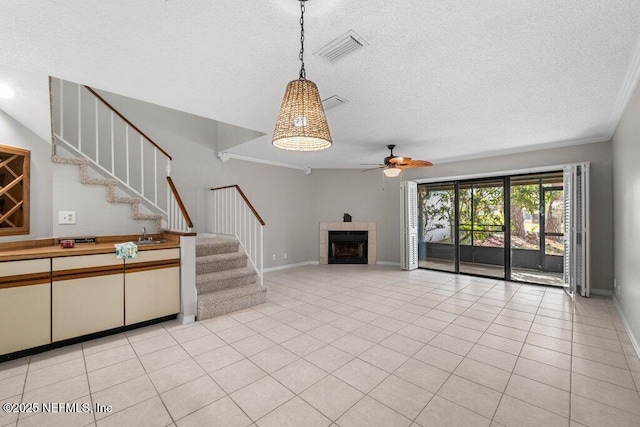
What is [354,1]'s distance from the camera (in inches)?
64.2

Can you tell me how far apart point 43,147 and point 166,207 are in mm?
1834

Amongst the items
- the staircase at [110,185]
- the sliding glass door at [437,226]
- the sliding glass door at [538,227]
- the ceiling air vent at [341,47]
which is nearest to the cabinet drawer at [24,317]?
the staircase at [110,185]

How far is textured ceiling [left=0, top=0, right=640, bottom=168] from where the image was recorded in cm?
174

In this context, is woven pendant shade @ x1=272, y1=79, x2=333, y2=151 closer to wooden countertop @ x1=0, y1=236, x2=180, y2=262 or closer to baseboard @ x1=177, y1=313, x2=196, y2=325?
wooden countertop @ x1=0, y1=236, x2=180, y2=262

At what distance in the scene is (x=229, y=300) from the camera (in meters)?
3.73

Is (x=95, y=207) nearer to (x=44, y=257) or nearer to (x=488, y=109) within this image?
(x=44, y=257)

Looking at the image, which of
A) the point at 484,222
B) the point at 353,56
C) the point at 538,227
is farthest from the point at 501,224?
the point at 353,56

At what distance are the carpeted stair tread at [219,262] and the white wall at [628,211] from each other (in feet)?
16.0

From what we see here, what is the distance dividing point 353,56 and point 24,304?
370 cm


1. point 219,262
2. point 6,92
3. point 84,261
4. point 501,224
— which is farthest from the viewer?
point 501,224

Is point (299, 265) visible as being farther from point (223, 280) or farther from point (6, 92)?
point (6, 92)

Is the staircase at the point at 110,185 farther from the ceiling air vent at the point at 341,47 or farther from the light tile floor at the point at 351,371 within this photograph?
the ceiling air vent at the point at 341,47

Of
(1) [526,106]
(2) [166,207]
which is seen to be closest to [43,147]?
(2) [166,207]

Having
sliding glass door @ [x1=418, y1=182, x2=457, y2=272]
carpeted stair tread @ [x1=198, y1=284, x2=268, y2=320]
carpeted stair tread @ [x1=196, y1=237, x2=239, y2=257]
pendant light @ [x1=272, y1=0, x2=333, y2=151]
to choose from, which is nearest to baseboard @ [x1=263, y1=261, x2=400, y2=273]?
sliding glass door @ [x1=418, y1=182, x2=457, y2=272]
